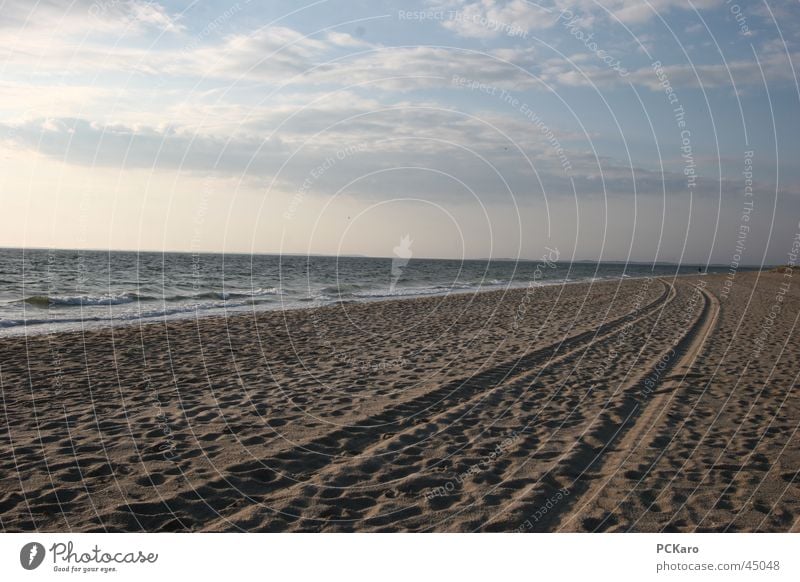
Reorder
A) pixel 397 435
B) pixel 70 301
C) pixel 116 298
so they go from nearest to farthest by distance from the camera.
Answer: pixel 397 435, pixel 70 301, pixel 116 298

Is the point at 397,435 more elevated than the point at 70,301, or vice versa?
the point at 397,435

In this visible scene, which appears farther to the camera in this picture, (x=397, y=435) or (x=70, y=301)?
(x=70, y=301)

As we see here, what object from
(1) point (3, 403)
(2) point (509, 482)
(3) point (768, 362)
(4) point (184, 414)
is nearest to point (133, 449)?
(4) point (184, 414)

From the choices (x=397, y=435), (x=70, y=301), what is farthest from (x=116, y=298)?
(x=397, y=435)

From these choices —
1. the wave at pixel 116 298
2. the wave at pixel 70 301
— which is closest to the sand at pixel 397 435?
the wave at pixel 70 301

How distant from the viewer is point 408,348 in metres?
15.1

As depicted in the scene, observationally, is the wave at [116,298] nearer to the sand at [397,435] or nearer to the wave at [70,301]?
the wave at [70,301]

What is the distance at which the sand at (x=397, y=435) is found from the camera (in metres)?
5.62

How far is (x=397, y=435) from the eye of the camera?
7957 mm

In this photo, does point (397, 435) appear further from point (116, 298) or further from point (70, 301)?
point (116, 298)

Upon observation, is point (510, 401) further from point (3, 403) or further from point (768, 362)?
point (3, 403)

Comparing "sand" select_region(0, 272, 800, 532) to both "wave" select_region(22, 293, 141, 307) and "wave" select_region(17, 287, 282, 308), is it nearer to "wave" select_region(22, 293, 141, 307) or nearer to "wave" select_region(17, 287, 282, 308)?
"wave" select_region(22, 293, 141, 307)

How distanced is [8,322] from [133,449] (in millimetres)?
15530

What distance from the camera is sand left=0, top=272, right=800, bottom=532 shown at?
5.62m
